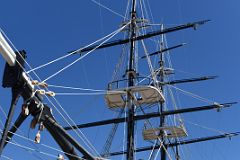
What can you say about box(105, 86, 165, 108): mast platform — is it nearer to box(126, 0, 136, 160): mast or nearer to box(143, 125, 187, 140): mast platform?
box(126, 0, 136, 160): mast

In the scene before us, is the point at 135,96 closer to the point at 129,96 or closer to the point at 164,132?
the point at 129,96

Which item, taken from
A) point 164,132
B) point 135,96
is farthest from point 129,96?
point 164,132

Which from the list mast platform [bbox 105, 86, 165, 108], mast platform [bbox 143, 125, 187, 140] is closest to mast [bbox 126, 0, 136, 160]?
mast platform [bbox 105, 86, 165, 108]

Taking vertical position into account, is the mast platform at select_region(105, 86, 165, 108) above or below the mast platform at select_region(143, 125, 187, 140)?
below

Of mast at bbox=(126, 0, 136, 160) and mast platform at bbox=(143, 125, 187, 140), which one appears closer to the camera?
mast at bbox=(126, 0, 136, 160)

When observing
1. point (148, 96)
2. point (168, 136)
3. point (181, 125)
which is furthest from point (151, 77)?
point (168, 136)

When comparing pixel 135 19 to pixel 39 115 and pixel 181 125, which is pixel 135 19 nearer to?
pixel 181 125

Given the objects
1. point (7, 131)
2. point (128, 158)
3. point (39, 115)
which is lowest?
point (7, 131)

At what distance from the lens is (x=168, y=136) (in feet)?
124

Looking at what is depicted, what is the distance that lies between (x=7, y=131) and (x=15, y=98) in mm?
985

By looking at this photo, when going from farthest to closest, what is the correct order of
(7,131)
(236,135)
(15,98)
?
(236,135) → (15,98) → (7,131)

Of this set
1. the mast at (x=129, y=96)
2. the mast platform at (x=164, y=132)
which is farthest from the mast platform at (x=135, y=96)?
the mast platform at (x=164, y=132)

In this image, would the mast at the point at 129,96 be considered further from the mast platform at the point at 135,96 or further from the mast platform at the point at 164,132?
the mast platform at the point at 164,132

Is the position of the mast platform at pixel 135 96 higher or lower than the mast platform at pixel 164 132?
lower
